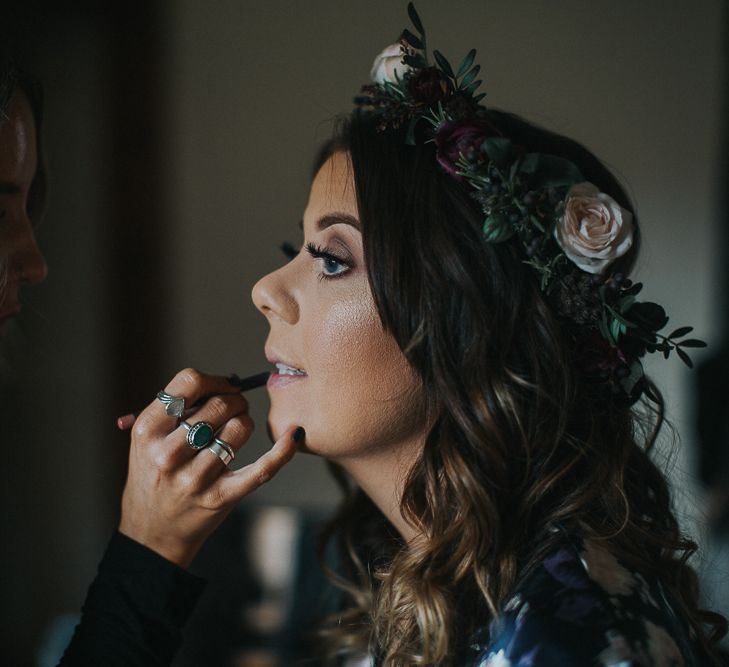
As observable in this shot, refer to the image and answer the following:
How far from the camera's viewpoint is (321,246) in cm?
115

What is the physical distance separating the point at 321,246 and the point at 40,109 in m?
0.59

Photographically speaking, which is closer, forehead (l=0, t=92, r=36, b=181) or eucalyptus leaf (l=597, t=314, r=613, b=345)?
eucalyptus leaf (l=597, t=314, r=613, b=345)

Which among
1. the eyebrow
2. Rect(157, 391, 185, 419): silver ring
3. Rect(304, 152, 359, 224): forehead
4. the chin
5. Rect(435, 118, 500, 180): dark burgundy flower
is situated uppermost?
Rect(435, 118, 500, 180): dark burgundy flower

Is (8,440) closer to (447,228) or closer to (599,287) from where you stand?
(447,228)

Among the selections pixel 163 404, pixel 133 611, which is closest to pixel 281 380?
pixel 163 404

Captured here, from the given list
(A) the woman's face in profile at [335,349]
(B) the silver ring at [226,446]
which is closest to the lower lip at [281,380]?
(A) the woman's face in profile at [335,349]

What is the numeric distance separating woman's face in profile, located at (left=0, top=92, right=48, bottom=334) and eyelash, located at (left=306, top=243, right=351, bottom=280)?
0.49m

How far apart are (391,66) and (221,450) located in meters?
0.66

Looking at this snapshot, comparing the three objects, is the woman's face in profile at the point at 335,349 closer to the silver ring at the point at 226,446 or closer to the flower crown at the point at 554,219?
the silver ring at the point at 226,446

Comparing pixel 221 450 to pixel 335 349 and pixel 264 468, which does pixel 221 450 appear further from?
pixel 335 349

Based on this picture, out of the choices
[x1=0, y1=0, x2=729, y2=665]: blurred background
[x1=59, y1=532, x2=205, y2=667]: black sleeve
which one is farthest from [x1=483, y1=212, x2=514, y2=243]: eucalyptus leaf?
[x1=0, y1=0, x2=729, y2=665]: blurred background

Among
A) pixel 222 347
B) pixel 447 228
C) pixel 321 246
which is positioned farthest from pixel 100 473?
pixel 447 228

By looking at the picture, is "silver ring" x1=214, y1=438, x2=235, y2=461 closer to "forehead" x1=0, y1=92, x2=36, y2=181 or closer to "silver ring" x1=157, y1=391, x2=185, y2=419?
"silver ring" x1=157, y1=391, x2=185, y2=419

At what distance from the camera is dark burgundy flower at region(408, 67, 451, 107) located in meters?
1.14
